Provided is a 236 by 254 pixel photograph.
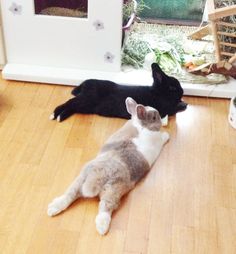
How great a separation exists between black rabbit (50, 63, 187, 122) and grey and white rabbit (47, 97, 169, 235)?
158 mm

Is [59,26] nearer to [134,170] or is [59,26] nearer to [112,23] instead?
[112,23]

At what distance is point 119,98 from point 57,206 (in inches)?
25.6

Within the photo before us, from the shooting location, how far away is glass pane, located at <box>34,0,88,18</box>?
6.44 ft

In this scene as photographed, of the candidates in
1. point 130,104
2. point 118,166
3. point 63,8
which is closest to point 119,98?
point 130,104

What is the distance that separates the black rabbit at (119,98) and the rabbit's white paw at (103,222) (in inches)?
24.0

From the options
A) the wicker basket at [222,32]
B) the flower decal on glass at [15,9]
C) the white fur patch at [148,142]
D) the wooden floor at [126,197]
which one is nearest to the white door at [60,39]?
the flower decal on glass at [15,9]

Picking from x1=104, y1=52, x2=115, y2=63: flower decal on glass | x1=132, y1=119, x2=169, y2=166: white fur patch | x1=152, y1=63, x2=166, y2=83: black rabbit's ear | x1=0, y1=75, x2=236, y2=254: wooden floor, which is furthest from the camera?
x1=104, y1=52, x2=115, y2=63: flower decal on glass

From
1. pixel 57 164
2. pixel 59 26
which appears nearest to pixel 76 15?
pixel 59 26

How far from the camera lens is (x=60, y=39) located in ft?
6.61

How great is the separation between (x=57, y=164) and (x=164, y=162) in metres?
0.44

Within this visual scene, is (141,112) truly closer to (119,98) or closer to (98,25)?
(119,98)

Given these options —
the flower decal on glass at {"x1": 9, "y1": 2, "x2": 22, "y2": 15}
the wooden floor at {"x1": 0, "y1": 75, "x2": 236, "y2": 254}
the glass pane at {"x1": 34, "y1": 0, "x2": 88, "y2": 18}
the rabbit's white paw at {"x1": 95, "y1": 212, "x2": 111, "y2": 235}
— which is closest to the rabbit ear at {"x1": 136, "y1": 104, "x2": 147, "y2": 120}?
the wooden floor at {"x1": 0, "y1": 75, "x2": 236, "y2": 254}

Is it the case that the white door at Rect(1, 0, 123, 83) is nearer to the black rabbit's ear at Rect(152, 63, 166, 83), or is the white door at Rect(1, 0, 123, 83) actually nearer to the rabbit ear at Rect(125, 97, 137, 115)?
the black rabbit's ear at Rect(152, 63, 166, 83)

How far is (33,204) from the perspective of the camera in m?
1.42
